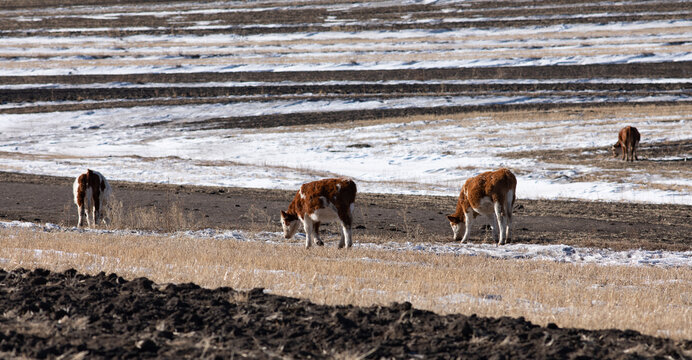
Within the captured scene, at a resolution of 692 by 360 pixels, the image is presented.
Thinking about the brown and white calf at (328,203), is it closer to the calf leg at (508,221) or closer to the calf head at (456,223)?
the calf head at (456,223)

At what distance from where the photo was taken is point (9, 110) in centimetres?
5072

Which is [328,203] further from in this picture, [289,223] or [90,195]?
[90,195]

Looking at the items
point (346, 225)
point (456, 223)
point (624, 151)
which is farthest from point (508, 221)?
point (624, 151)

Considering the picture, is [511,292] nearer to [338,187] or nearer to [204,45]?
[338,187]

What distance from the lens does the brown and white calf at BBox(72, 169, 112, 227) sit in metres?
19.6

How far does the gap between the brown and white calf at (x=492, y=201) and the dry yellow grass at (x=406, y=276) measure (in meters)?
3.17

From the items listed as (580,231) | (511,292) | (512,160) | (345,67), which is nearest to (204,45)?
(345,67)

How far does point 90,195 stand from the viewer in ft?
64.7

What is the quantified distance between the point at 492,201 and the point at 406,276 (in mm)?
6706

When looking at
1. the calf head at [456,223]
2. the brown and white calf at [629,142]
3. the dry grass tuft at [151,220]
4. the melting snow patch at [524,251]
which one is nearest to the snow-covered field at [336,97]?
the brown and white calf at [629,142]

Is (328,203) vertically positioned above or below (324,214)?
above

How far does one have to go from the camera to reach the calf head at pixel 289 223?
54.1ft

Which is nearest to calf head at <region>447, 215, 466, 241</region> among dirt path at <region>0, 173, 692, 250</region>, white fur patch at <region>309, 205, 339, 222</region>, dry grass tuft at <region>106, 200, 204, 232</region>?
dirt path at <region>0, 173, 692, 250</region>

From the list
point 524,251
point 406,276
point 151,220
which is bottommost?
point 151,220
